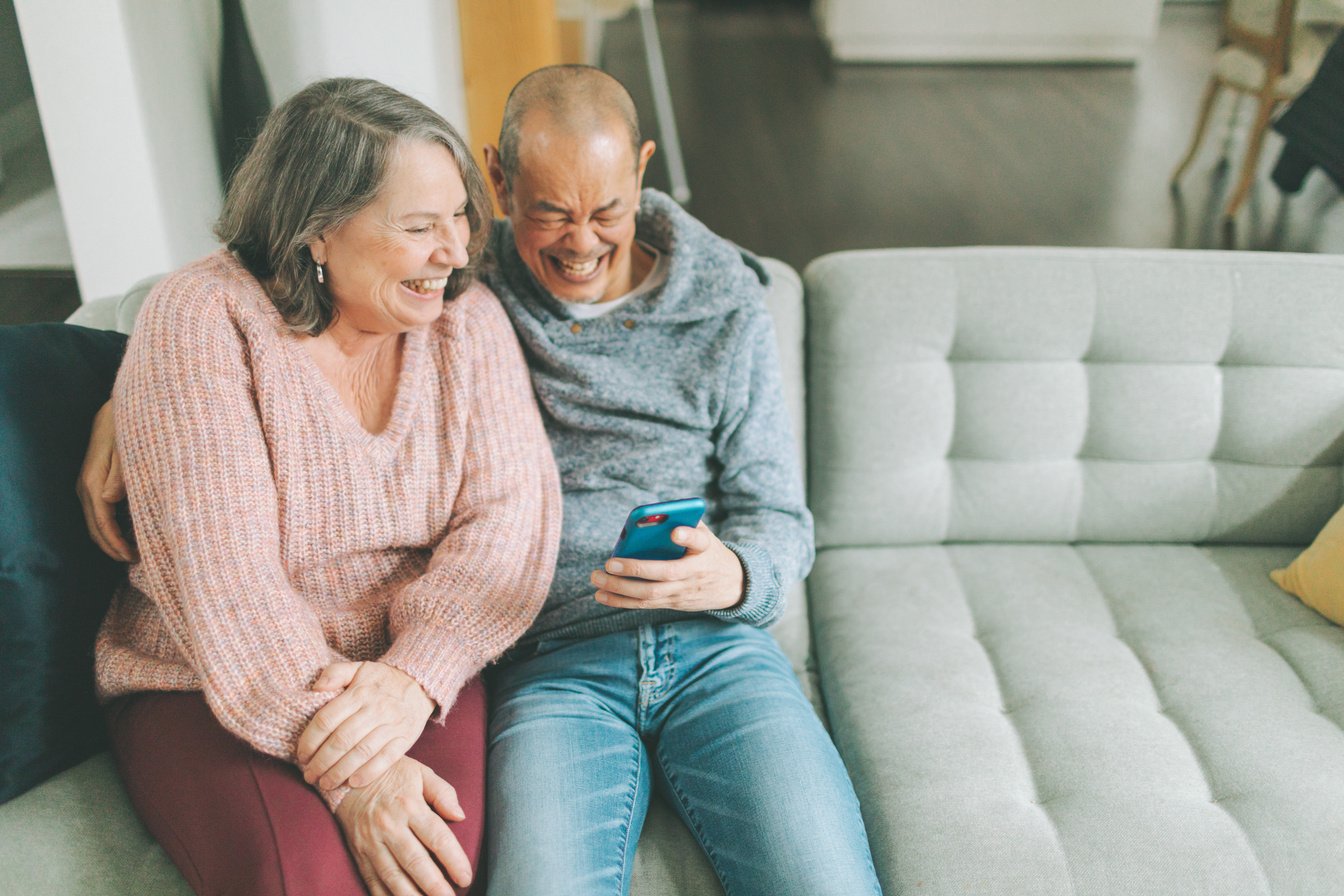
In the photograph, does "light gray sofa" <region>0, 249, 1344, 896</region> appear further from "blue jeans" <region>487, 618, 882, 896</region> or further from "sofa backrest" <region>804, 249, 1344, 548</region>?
"blue jeans" <region>487, 618, 882, 896</region>

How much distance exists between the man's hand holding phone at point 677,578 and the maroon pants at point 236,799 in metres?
0.25

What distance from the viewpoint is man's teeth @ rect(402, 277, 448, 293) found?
1220 mm

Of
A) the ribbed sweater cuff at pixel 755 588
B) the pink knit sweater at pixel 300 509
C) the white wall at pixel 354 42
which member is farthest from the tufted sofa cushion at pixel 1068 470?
the white wall at pixel 354 42

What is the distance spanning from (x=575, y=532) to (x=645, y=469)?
0.13m

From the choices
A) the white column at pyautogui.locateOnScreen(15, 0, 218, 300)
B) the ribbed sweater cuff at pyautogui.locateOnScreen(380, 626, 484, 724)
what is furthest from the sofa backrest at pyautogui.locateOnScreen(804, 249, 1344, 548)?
the white column at pyautogui.locateOnScreen(15, 0, 218, 300)

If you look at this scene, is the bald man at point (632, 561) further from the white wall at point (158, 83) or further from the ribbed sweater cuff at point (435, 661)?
the white wall at point (158, 83)

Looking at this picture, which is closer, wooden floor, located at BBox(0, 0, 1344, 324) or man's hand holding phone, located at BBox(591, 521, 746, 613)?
man's hand holding phone, located at BBox(591, 521, 746, 613)

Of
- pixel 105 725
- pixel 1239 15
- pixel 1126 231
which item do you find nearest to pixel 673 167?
pixel 1126 231

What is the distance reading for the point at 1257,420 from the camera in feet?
5.36

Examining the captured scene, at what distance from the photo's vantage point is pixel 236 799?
106 cm

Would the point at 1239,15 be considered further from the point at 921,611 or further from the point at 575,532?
the point at 575,532

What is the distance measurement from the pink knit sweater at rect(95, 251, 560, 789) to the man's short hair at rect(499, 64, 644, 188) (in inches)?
8.4

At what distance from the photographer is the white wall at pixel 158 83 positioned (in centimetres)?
189

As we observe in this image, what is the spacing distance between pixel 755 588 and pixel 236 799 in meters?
0.64
